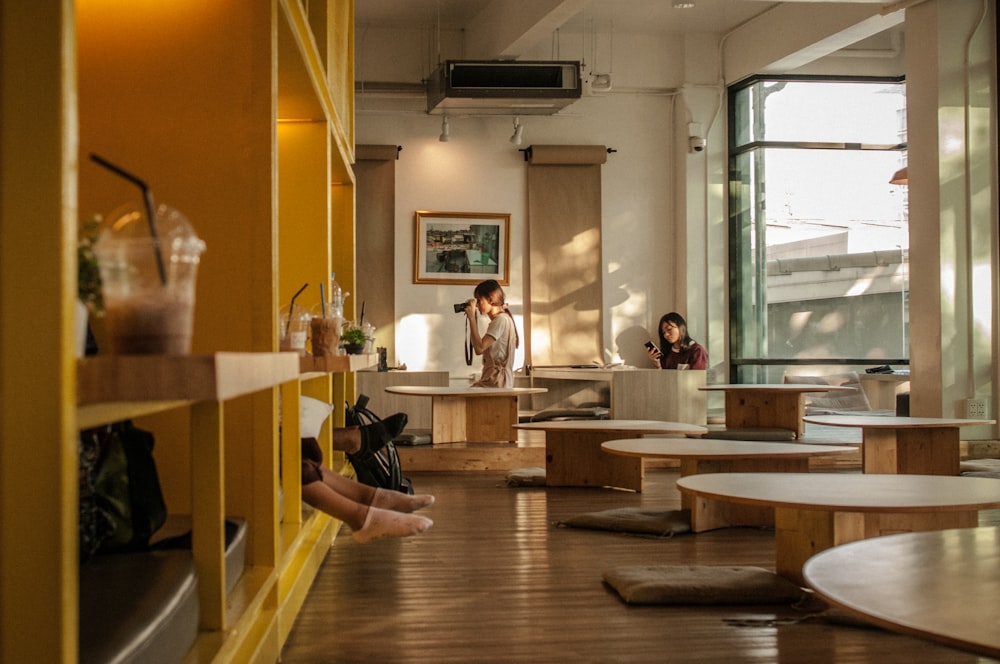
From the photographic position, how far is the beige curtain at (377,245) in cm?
1030

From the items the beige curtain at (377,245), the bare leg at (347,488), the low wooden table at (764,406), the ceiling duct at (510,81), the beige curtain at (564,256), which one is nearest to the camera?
the bare leg at (347,488)

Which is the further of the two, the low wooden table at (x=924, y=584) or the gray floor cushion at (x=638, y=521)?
the gray floor cushion at (x=638, y=521)

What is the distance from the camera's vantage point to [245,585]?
285cm

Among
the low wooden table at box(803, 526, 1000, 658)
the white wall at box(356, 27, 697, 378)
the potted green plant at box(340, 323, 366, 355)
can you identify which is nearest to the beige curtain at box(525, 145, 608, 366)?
the white wall at box(356, 27, 697, 378)

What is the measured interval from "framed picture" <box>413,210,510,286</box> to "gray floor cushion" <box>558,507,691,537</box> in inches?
213

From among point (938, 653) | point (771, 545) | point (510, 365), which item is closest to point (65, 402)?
point (938, 653)

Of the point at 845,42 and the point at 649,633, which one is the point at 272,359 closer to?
the point at 649,633

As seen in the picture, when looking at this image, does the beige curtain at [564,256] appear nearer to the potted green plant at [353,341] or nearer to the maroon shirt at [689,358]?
the maroon shirt at [689,358]

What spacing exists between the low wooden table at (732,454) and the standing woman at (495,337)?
2.55 metres

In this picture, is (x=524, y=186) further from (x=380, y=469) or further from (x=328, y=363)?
(x=328, y=363)

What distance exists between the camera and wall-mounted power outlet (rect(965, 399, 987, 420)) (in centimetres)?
774

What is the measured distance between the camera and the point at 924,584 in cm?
167

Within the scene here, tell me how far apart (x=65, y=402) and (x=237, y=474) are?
1752 millimetres

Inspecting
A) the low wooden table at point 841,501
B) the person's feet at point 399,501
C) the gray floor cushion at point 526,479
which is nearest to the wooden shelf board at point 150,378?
the low wooden table at point 841,501
